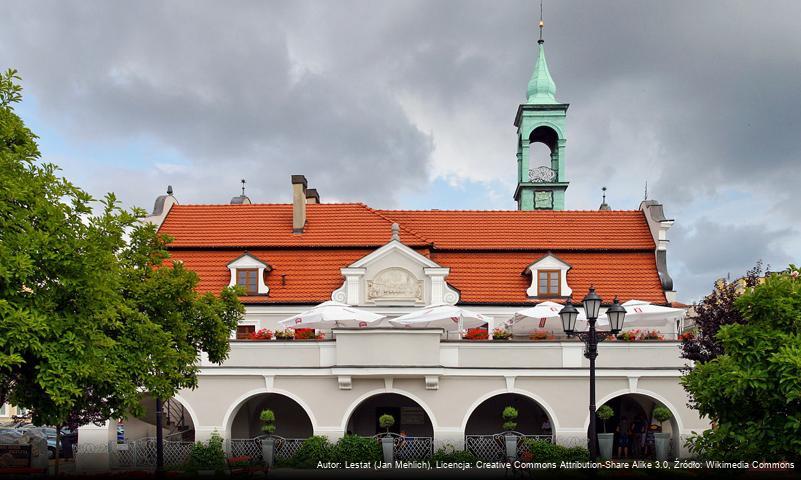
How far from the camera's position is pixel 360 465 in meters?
25.5

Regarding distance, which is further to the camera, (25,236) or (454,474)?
(454,474)

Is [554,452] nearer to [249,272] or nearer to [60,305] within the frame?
[249,272]

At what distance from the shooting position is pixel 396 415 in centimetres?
3042

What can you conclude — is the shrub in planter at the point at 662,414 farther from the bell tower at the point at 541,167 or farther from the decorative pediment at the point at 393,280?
the bell tower at the point at 541,167

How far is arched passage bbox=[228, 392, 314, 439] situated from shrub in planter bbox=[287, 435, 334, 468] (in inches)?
153

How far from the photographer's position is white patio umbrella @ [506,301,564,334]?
89.1 feet

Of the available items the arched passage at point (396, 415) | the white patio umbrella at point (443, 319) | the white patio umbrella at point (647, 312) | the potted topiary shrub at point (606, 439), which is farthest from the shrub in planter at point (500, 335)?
the arched passage at point (396, 415)

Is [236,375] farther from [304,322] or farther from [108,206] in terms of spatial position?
[108,206]

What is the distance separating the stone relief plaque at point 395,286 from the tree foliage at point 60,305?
13968mm

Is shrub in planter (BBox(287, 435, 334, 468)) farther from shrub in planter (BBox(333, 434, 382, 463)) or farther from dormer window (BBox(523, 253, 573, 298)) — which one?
dormer window (BBox(523, 253, 573, 298))

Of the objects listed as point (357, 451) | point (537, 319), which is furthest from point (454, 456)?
point (537, 319)

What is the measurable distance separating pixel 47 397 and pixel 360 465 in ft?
43.2

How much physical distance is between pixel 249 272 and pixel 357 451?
9.44m

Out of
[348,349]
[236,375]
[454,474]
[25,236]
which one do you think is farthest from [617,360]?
[25,236]
